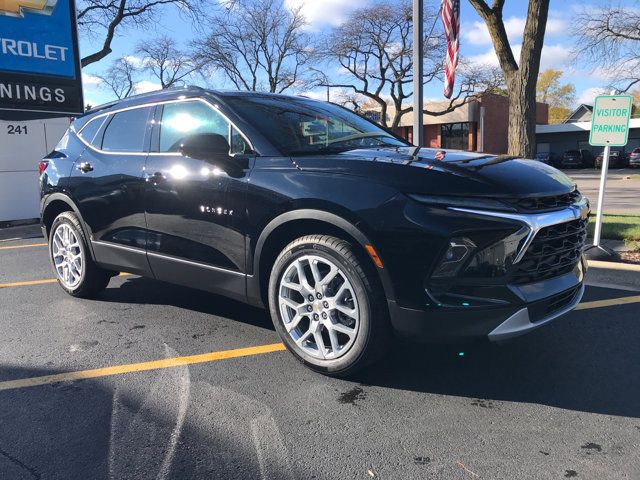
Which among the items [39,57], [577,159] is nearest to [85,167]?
[39,57]

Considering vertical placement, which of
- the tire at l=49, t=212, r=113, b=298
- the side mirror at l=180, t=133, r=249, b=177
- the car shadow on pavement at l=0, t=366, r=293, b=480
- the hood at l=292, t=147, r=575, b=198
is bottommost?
the car shadow on pavement at l=0, t=366, r=293, b=480

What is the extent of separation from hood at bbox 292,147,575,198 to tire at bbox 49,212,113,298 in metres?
2.64

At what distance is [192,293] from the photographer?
211 inches

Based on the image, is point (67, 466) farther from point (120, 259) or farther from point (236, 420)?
point (120, 259)

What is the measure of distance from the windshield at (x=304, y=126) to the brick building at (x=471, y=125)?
40.1 m

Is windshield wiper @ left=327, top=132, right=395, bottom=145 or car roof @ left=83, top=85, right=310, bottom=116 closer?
windshield wiper @ left=327, top=132, right=395, bottom=145

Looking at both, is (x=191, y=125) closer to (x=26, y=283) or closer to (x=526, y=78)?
(x=26, y=283)

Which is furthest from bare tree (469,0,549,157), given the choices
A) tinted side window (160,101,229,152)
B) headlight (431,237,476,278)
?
headlight (431,237,476,278)

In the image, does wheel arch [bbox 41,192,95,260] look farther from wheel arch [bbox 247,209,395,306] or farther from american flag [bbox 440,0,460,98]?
american flag [bbox 440,0,460,98]

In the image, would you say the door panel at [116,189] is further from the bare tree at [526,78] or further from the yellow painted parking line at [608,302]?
the bare tree at [526,78]

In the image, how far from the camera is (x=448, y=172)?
117 inches

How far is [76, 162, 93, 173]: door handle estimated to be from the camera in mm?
4767

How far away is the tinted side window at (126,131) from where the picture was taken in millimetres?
4488

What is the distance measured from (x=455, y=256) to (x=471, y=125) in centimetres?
4363
